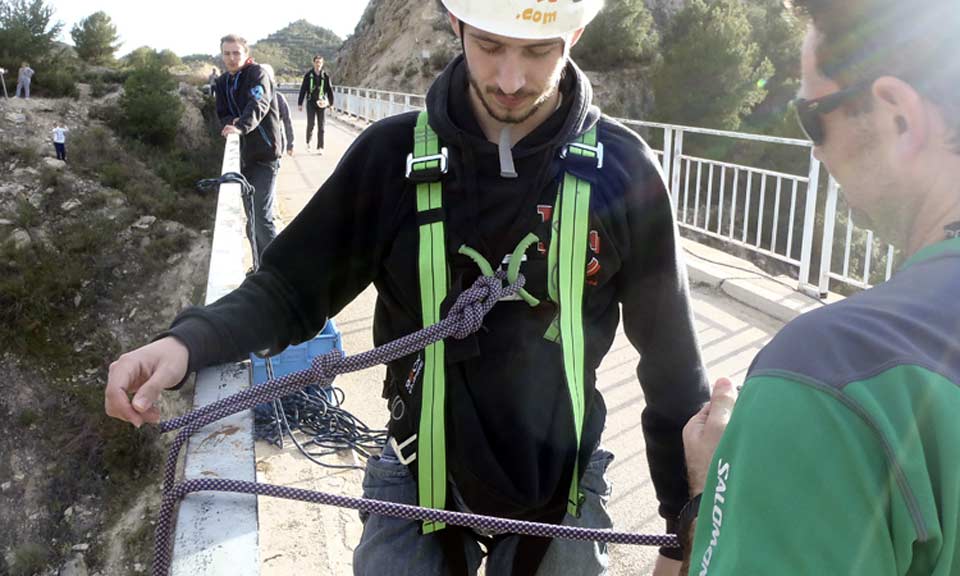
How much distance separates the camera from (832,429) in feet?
2.36

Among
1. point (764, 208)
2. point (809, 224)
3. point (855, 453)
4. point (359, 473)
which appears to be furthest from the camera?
point (764, 208)

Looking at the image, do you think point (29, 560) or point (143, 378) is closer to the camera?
point (143, 378)

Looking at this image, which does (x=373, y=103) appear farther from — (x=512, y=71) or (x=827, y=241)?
(x=512, y=71)

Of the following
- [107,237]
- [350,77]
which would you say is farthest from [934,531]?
[350,77]

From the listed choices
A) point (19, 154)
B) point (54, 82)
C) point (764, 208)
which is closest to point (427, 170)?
point (764, 208)

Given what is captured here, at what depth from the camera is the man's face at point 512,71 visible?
1.71 metres

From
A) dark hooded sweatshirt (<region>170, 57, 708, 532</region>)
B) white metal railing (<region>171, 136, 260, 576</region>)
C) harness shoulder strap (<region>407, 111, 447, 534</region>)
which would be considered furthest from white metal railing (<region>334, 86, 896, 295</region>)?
white metal railing (<region>171, 136, 260, 576</region>)

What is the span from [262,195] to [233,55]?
154cm

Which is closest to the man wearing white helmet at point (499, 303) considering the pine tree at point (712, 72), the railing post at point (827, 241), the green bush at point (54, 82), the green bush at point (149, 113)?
the railing post at point (827, 241)

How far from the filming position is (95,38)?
42312 mm

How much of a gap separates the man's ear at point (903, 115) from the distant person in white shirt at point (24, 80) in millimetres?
34564

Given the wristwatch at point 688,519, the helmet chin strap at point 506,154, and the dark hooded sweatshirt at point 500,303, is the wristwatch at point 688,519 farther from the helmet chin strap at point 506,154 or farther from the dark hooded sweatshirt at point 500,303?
the helmet chin strap at point 506,154

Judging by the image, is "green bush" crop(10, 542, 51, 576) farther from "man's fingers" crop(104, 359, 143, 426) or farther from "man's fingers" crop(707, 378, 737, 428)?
"man's fingers" crop(707, 378, 737, 428)

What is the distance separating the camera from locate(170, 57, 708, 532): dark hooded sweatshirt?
5.28 feet
